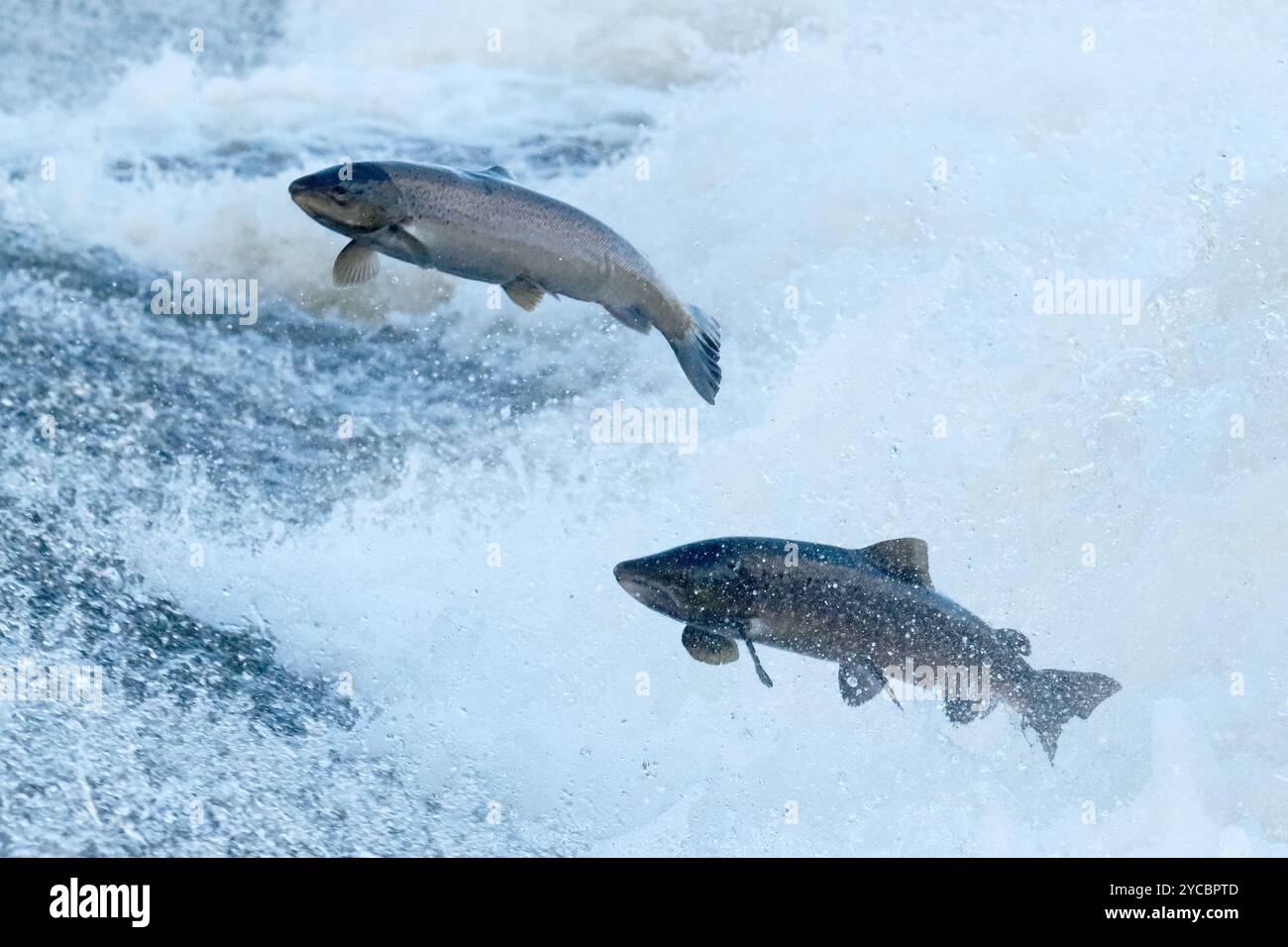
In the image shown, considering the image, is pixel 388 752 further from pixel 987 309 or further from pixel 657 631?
pixel 987 309

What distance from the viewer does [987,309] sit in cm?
776

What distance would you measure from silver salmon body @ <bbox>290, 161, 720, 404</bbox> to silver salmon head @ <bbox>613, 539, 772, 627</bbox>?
87cm

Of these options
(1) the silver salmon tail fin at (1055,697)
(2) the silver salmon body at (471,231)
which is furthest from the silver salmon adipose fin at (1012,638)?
(2) the silver salmon body at (471,231)

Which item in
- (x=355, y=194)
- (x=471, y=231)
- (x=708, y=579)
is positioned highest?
(x=355, y=194)

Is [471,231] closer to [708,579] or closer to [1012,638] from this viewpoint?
[708,579]

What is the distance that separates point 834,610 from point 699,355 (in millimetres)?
948

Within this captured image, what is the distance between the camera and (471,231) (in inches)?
160

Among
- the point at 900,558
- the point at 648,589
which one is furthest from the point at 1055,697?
the point at 648,589

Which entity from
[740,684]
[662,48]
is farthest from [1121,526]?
[662,48]

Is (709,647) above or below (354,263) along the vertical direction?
below

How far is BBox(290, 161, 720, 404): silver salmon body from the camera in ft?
13.2

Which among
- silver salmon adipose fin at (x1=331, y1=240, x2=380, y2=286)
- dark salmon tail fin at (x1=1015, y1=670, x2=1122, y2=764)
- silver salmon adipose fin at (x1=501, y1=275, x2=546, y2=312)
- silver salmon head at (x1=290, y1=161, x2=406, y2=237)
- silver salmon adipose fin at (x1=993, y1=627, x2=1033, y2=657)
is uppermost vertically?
silver salmon head at (x1=290, y1=161, x2=406, y2=237)

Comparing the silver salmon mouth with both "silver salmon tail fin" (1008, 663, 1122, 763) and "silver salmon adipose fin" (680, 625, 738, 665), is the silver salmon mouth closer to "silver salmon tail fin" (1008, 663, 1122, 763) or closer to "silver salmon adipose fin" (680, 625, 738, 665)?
"silver salmon adipose fin" (680, 625, 738, 665)

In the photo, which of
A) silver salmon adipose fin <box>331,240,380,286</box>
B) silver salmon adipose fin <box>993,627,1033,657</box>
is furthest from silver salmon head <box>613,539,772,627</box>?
silver salmon adipose fin <box>331,240,380,286</box>
